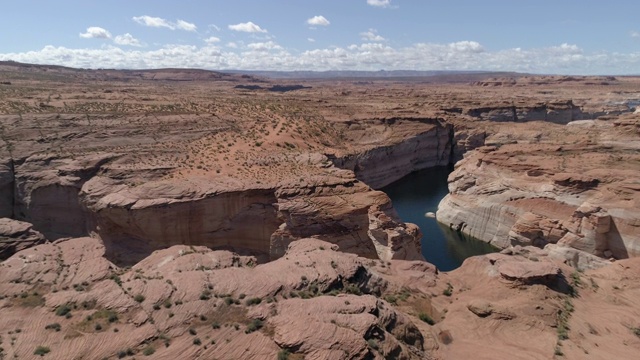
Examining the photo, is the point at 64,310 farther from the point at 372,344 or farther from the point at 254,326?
the point at 372,344

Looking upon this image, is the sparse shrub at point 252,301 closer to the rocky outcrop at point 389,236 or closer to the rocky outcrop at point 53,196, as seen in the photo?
the rocky outcrop at point 389,236

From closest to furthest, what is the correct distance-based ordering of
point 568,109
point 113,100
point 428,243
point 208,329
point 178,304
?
point 208,329 < point 178,304 < point 428,243 < point 113,100 < point 568,109

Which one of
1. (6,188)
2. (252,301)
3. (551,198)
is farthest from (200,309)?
(551,198)

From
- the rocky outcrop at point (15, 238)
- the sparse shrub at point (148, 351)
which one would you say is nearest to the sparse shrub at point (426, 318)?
the sparse shrub at point (148, 351)

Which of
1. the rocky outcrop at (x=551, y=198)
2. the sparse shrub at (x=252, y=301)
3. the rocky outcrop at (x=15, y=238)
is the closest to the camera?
the sparse shrub at (x=252, y=301)

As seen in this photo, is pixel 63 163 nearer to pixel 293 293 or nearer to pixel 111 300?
pixel 111 300

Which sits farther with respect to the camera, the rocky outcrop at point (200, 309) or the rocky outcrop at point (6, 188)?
the rocky outcrop at point (6, 188)

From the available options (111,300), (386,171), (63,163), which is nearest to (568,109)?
(386,171)
